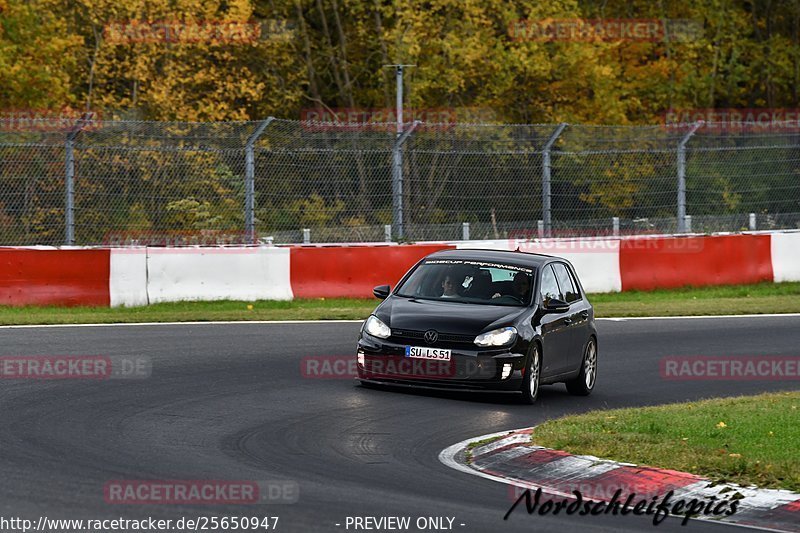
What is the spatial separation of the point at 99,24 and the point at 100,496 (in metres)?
38.7

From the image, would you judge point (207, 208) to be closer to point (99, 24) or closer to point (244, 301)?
point (244, 301)

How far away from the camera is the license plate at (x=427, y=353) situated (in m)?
13.4

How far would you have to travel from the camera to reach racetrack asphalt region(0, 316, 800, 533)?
323 inches

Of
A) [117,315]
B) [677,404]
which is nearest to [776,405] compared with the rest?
[677,404]

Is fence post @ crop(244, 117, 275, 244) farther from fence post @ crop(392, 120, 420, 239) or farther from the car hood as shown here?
the car hood

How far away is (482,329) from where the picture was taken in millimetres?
13438

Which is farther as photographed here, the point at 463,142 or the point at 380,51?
the point at 380,51

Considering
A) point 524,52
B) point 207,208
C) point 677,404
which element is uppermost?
point 524,52

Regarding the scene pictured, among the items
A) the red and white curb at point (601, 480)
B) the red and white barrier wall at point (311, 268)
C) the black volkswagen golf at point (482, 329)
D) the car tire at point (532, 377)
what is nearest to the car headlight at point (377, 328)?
the black volkswagen golf at point (482, 329)

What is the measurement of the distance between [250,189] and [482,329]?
985 cm

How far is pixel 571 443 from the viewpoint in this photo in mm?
10477

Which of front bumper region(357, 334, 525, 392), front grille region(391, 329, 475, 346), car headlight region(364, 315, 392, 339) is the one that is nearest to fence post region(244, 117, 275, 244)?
car headlight region(364, 315, 392, 339)

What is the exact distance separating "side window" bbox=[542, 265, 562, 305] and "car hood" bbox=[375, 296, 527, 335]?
60 cm

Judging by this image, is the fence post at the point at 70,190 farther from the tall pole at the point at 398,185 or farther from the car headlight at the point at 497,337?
the car headlight at the point at 497,337
